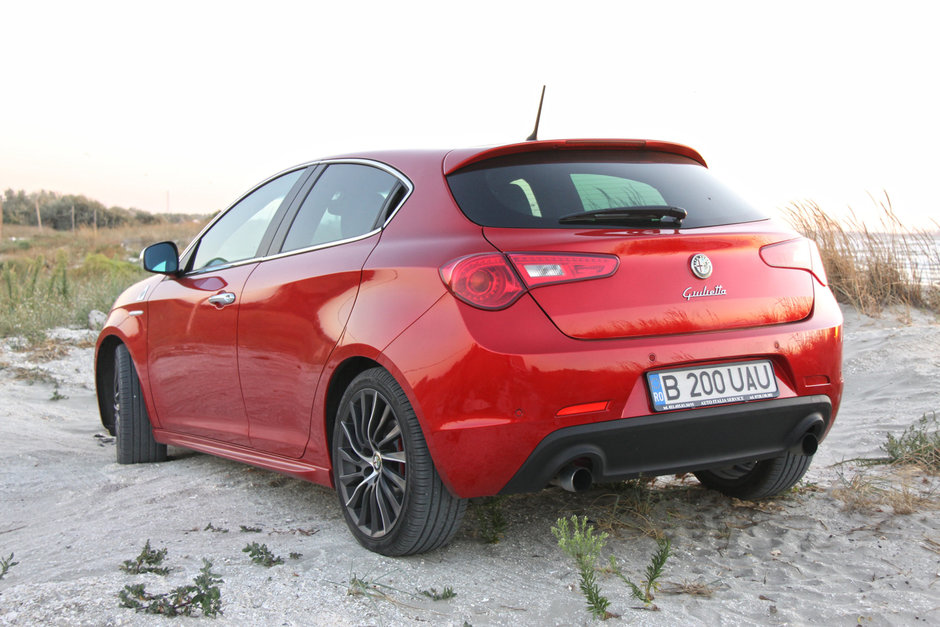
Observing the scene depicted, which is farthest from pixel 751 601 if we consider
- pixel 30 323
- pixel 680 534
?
pixel 30 323

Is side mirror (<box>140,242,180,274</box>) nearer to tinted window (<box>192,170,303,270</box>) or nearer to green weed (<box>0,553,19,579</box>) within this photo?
tinted window (<box>192,170,303,270</box>)

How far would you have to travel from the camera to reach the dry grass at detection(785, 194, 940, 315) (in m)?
9.63

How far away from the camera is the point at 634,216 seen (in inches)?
125

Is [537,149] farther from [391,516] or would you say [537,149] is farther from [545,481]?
[391,516]

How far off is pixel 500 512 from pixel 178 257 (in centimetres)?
240

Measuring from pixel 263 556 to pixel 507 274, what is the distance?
4.67ft

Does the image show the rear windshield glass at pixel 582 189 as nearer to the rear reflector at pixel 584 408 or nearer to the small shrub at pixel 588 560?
the rear reflector at pixel 584 408

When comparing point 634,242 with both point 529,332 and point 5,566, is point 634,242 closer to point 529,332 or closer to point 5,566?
point 529,332

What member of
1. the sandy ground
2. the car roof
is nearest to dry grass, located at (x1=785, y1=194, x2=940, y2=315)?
the sandy ground

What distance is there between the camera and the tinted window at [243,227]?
4.41 metres

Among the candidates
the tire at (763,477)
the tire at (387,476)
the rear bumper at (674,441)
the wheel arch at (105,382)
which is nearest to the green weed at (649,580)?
the rear bumper at (674,441)

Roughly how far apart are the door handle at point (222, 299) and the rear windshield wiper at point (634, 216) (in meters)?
1.91

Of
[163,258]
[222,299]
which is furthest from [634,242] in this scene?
[163,258]

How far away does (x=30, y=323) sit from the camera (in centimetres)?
1046
